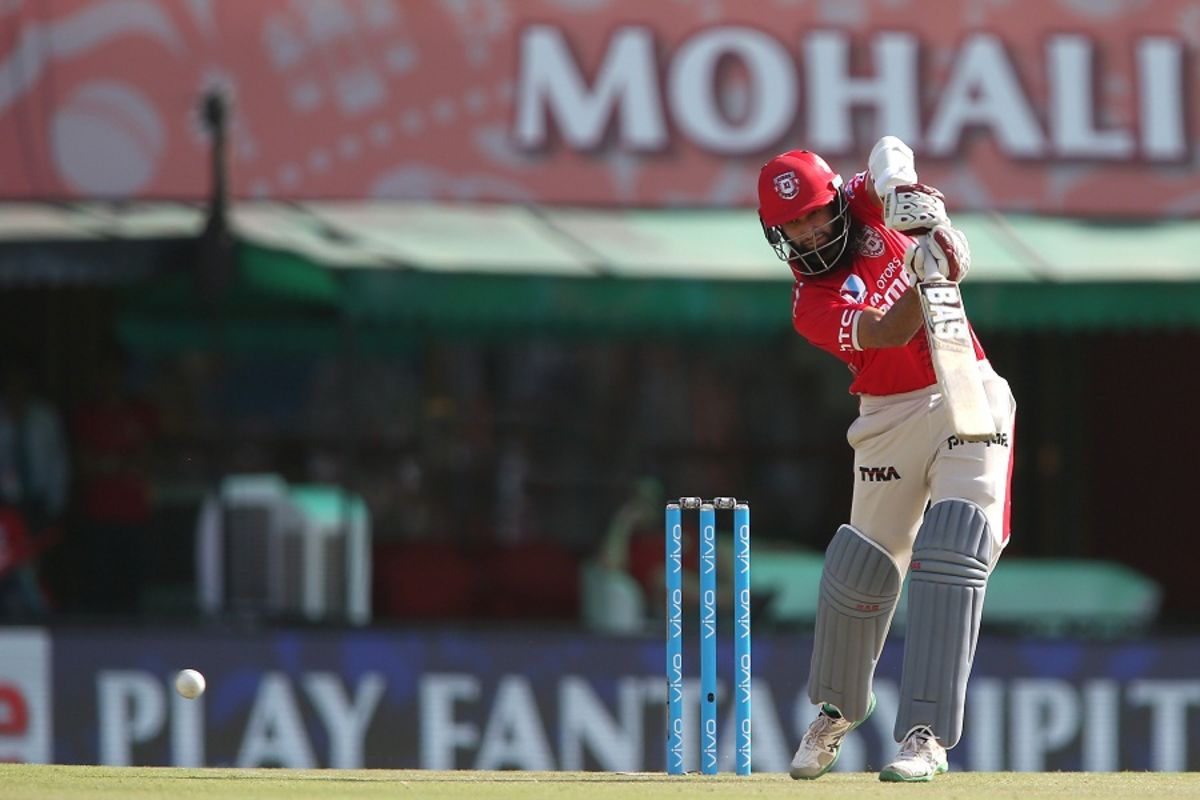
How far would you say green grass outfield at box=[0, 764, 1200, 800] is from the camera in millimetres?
5133

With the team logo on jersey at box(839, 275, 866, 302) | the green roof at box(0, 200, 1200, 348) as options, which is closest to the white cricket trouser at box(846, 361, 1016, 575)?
the team logo on jersey at box(839, 275, 866, 302)

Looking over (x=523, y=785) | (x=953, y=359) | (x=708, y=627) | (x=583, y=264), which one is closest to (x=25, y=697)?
(x=583, y=264)

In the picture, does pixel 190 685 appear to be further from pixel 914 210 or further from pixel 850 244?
pixel 914 210

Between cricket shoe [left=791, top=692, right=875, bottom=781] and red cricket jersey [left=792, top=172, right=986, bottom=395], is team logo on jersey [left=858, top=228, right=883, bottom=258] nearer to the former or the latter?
red cricket jersey [left=792, top=172, right=986, bottom=395]

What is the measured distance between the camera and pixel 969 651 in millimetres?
5340

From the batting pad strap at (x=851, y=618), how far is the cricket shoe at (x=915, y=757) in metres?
0.35

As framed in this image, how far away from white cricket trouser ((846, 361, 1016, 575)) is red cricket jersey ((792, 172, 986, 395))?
50 mm

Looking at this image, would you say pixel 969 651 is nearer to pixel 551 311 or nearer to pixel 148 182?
pixel 551 311

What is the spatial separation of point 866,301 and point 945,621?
2.53 ft

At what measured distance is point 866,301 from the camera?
5.48 m

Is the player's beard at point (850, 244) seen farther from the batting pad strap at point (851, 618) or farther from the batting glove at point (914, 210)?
the batting pad strap at point (851, 618)

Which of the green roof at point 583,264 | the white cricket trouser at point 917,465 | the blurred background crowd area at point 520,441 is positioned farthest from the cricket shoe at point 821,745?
the blurred background crowd area at point 520,441

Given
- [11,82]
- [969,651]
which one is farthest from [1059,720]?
[11,82]

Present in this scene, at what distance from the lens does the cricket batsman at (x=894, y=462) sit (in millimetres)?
Result: 5289
